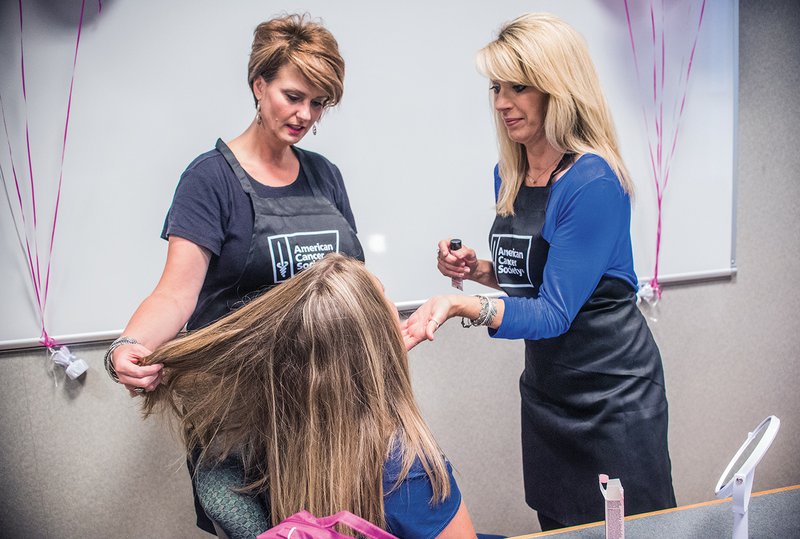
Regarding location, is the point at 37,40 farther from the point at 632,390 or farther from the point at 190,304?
the point at 632,390

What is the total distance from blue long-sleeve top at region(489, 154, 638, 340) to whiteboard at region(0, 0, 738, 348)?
673 mm

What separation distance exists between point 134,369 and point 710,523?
101 centimetres

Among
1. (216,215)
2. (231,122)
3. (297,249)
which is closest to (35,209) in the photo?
(231,122)

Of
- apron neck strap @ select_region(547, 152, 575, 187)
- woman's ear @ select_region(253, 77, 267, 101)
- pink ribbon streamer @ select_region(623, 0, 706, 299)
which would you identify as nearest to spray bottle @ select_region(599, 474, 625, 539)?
apron neck strap @ select_region(547, 152, 575, 187)

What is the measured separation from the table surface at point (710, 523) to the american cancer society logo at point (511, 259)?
0.56m

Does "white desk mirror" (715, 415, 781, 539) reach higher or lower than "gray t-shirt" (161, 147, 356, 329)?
lower

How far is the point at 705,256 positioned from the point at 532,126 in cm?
121

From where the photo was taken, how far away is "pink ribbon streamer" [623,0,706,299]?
219 centimetres

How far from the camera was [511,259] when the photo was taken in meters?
1.55

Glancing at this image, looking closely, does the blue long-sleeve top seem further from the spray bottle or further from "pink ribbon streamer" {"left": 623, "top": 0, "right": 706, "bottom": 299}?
"pink ribbon streamer" {"left": 623, "top": 0, "right": 706, "bottom": 299}

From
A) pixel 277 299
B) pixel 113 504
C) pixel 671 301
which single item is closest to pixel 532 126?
pixel 277 299

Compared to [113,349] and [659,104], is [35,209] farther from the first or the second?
[659,104]

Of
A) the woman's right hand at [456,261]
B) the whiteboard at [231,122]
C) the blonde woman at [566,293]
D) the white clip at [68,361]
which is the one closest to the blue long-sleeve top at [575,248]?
the blonde woman at [566,293]

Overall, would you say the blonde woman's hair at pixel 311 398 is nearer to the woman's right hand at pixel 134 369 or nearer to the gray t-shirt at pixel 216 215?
the woman's right hand at pixel 134 369
